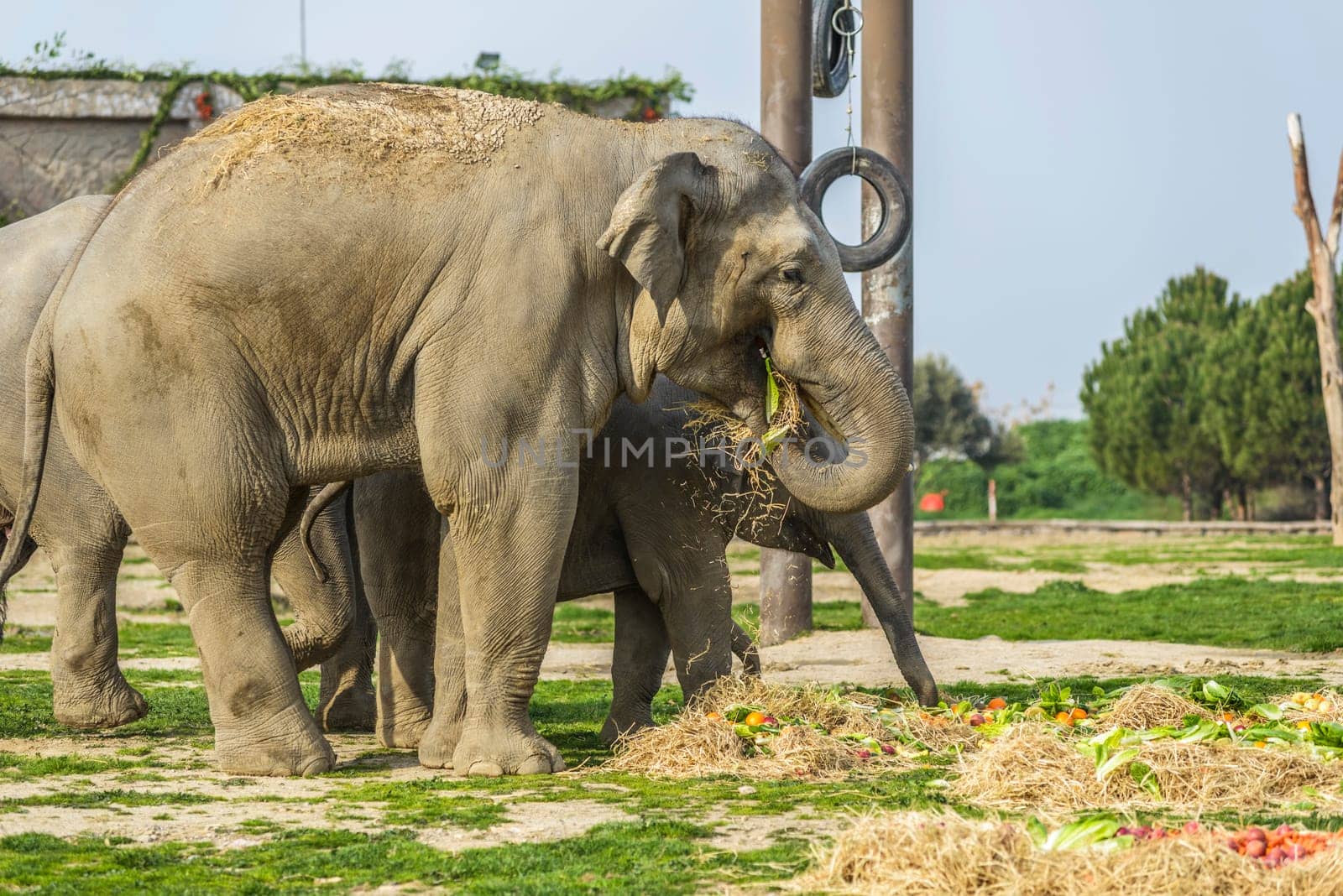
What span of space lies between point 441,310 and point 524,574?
1.25m

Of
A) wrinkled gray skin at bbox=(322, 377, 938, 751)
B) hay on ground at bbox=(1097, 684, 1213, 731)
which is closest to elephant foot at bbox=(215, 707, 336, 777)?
wrinkled gray skin at bbox=(322, 377, 938, 751)

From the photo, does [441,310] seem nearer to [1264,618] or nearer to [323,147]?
[323,147]

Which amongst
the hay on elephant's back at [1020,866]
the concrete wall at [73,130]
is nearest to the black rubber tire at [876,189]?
the hay on elephant's back at [1020,866]

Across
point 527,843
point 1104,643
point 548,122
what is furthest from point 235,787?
point 1104,643

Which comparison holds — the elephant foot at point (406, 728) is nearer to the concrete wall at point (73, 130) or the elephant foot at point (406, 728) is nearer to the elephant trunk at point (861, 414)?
the elephant trunk at point (861, 414)

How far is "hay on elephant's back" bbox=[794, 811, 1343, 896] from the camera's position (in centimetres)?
521

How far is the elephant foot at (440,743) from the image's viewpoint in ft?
29.0

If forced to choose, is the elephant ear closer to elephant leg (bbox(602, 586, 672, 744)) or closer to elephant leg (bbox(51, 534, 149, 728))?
elephant leg (bbox(602, 586, 672, 744))

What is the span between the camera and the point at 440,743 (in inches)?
350

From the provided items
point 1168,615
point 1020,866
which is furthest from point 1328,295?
point 1020,866

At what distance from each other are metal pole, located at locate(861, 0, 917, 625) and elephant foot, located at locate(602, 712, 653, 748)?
22.3 feet

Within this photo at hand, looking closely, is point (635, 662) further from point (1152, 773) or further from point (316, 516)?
point (1152, 773)

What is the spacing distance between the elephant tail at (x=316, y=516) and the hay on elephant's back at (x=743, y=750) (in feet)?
6.57

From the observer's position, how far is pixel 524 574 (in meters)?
8.38
